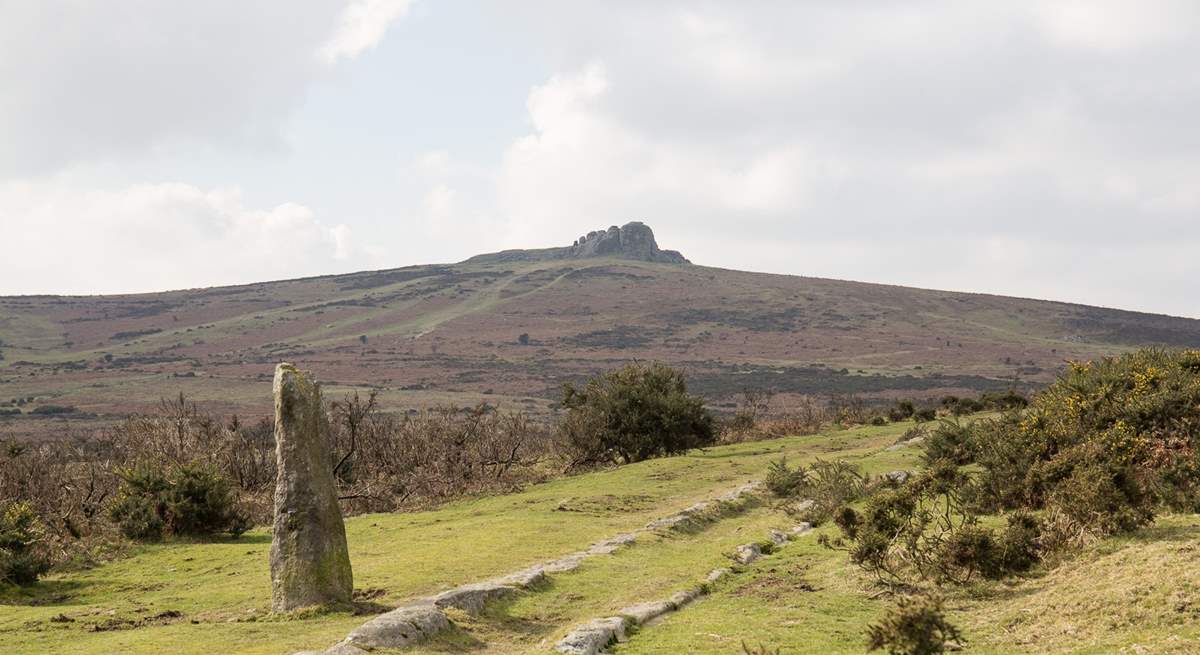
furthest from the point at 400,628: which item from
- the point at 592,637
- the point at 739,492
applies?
the point at 739,492

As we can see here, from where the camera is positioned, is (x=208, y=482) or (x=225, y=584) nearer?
(x=225, y=584)

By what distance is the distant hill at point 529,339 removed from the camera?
96.8 m

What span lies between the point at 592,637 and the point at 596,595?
3.43 m

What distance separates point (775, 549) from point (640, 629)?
21.1 ft

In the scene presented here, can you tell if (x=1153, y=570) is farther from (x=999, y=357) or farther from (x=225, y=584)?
(x=999, y=357)

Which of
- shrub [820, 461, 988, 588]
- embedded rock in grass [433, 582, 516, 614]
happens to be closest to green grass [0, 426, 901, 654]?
embedded rock in grass [433, 582, 516, 614]

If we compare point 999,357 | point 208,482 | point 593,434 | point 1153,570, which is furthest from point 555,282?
point 1153,570

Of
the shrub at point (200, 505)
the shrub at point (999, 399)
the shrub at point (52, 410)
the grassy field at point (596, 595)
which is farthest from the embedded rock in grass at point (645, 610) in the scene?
the shrub at point (52, 410)

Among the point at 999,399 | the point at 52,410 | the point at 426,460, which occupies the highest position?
the point at 999,399

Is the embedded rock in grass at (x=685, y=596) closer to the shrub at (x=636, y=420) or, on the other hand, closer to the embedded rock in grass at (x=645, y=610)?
the embedded rock in grass at (x=645, y=610)

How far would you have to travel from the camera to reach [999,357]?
385ft

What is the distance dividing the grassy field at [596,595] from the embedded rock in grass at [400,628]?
0.26 meters

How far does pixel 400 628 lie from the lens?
1095cm

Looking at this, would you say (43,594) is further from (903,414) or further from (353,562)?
(903,414)
